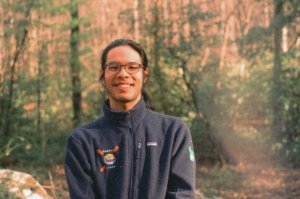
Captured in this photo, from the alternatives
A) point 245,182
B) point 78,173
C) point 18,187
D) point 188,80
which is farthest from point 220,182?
point 78,173

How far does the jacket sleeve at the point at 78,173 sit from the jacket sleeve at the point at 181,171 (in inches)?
17.9

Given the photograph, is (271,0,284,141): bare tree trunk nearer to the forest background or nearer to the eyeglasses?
the forest background

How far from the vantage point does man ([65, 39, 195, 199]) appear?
225 cm

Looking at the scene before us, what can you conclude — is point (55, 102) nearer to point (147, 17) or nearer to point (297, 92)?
point (147, 17)

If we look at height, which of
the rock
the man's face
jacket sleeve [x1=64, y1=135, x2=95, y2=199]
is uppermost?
the man's face

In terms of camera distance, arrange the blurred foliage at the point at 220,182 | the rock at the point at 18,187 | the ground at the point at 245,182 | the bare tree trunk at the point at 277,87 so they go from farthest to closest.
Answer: the bare tree trunk at the point at 277,87 → the blurred foliage at the point at 220,182 → the ground at the point at 245,182 → the rock at the point at 18,187

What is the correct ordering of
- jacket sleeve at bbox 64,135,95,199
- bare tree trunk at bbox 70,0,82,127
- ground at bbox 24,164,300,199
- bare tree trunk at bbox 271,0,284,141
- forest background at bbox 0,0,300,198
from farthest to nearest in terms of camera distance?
bare tree trunk at bbox 70,0,82,127 → bare tree trunk at bbox 271,0,284,141 → forest background at bbox 0,0,300,198 → ground at bbox 24,164,300,199 → jacket sleeve at bbox 64,135,95,199

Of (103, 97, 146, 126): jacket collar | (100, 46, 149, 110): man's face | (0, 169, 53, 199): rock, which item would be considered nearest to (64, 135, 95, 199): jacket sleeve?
(103, 97, 146, 126): jacket collar

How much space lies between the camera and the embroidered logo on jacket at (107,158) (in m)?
2.28

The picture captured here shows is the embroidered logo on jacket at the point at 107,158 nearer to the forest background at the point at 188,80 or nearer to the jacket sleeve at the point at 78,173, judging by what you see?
the jacket sleeve at the point at 78,173

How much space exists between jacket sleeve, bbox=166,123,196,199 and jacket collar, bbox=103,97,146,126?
244 mm

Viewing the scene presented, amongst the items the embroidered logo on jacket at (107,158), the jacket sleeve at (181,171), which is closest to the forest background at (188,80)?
the embroidered logo on jacket at (107,158)

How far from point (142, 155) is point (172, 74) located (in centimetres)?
696

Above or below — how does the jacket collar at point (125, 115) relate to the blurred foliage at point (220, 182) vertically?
above
